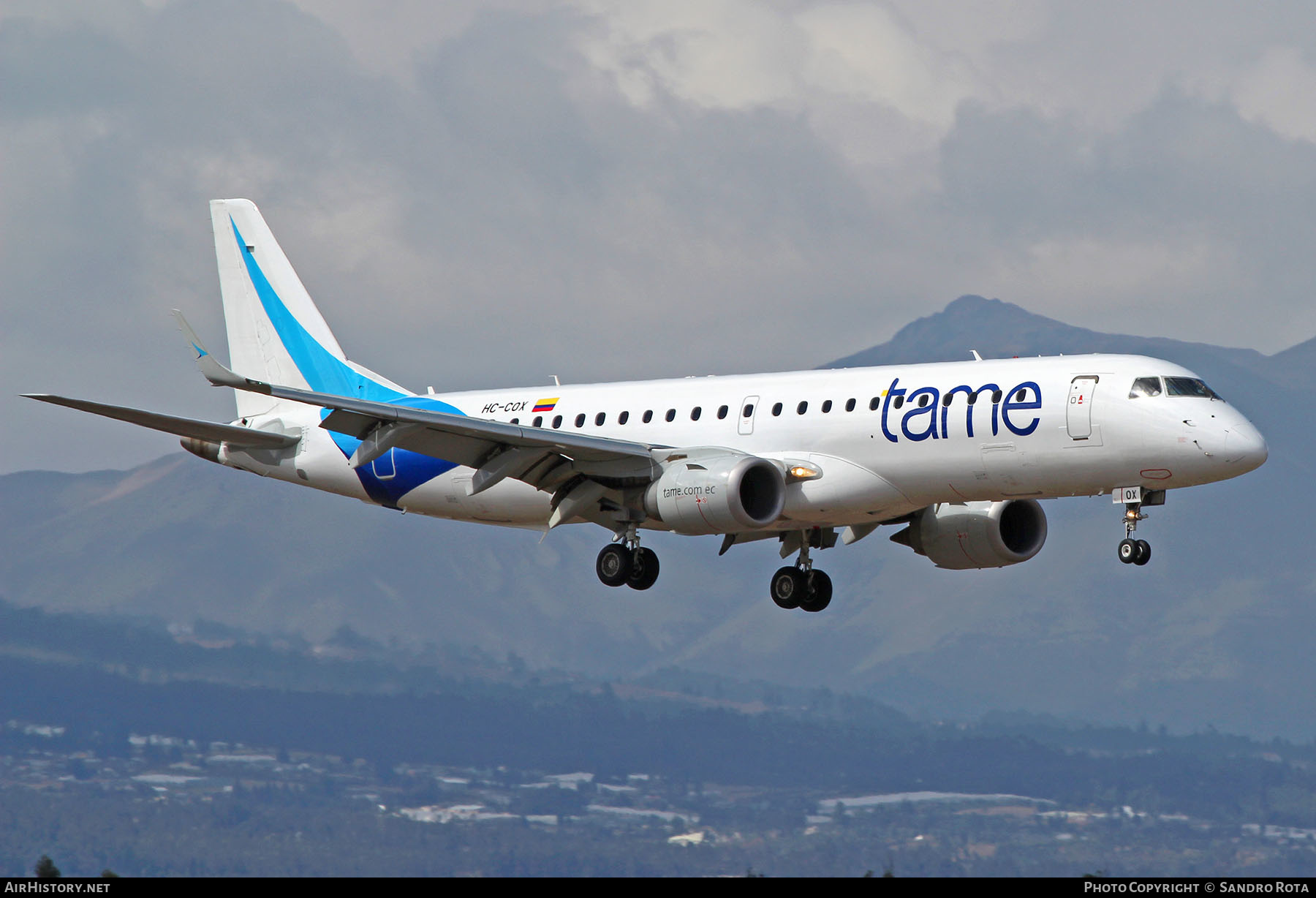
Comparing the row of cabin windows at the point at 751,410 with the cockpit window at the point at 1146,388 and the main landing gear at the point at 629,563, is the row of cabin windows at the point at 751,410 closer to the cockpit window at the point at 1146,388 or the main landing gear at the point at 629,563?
the cockpit window at the point at 1146,388

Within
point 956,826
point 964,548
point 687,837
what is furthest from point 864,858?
point 964,548

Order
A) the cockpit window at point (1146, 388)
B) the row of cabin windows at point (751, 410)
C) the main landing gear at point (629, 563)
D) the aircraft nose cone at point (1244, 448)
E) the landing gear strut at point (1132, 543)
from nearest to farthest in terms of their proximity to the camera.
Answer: the aircraft nose cone at point (1244, 448), the landing gear strut at point (1132, 543), the cockpit window at point (1146, 388), the row of cabin windows at point (751, 410), the main landing gear at point (629, 563)

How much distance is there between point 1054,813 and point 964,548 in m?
118

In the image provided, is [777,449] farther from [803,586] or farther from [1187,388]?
[1187,388]

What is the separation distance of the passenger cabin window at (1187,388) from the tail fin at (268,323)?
817 inches

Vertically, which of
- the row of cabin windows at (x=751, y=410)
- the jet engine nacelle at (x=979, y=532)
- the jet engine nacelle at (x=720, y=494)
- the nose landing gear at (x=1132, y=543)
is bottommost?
the nose landing gear at (x=1132, y=543)

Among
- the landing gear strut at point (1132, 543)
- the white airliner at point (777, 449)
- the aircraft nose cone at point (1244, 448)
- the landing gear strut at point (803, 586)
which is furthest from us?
the landing gear strut at point (803, 586)

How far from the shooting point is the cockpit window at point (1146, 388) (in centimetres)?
3841

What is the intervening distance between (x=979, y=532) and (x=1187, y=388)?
25.8ft

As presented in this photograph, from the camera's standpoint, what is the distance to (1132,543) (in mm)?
38312

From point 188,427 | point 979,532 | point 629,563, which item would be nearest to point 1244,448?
point 979,532

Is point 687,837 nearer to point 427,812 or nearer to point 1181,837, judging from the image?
point 427,812

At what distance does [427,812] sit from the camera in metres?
Result: 125

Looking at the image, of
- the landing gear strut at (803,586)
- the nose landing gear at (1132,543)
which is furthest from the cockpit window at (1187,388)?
the landing gear strut at (803,586)
